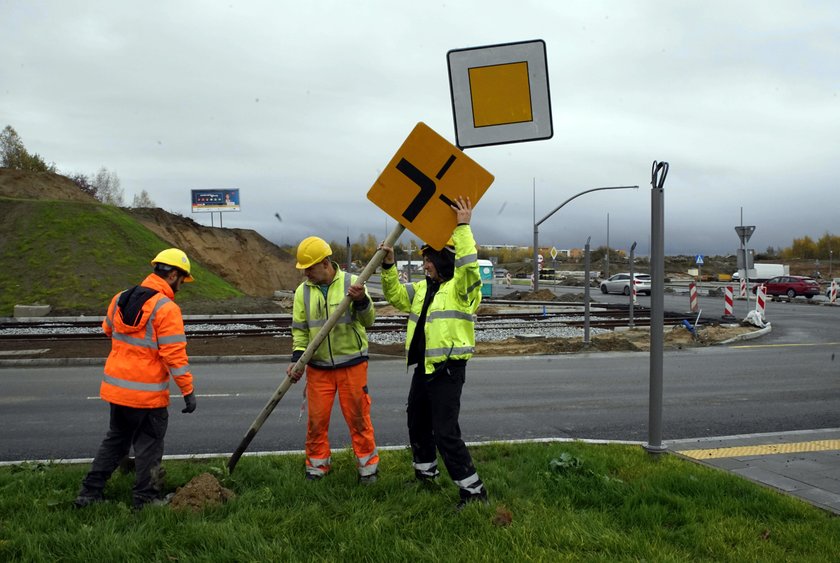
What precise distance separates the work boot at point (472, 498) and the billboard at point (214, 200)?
57.8 meters

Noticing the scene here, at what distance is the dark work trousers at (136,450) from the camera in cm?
429

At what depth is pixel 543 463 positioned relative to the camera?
16.6ft

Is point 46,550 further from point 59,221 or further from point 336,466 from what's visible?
point 59,221

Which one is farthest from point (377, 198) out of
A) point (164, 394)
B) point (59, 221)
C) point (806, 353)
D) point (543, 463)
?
point (59, 221)

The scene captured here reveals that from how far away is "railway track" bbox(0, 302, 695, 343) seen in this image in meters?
17.4

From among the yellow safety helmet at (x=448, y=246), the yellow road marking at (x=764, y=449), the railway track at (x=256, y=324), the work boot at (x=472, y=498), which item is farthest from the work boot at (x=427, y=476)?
the railway track at (x=256, y=324)

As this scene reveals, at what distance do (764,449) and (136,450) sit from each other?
210 inches

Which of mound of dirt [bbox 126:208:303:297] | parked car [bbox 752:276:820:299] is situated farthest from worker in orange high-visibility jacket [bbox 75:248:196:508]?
parked car [bbox 752:276:820:299]

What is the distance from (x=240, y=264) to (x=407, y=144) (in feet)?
143

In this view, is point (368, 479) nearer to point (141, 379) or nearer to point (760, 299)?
point (141, 379)

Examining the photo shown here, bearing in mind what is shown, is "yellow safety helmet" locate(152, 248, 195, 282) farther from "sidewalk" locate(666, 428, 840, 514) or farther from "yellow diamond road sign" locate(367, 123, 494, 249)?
"sidewalk" locate(666, 428, 840, 514)

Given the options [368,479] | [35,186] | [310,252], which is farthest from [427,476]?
[35,186]

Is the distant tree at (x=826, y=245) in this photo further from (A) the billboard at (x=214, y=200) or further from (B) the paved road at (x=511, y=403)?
(B) the paved road at (x=511, y=403)

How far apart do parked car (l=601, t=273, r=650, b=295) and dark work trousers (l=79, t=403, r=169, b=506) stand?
40013 mm
